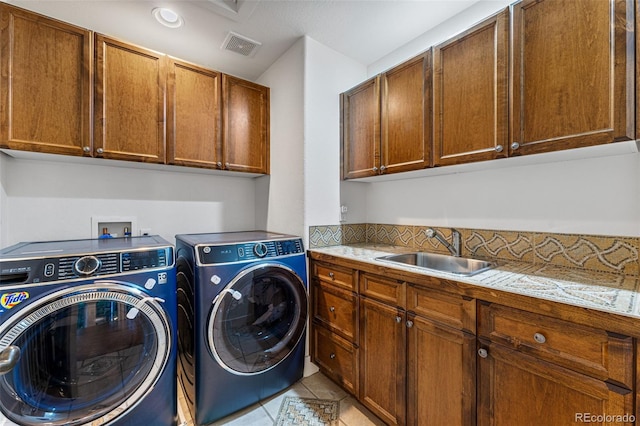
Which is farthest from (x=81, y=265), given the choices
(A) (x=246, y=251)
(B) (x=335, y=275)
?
(B) (x=335, y=275)

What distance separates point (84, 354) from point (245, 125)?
1836 mm

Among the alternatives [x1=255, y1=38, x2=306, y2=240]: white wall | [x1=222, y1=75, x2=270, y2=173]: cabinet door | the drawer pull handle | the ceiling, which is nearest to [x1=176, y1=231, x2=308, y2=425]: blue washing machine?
[x1=255, y1=38, x2=306, y2=240]: white wall

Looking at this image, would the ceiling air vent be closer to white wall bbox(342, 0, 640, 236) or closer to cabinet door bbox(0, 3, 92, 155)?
cabinet door bbox(0, 3, 92, 155)

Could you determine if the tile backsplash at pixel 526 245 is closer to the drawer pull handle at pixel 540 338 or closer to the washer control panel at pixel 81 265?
the drawer pull handle at pixel 540 338

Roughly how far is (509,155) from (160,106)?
7.32 ft

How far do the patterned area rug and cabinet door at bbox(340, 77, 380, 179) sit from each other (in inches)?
64.0

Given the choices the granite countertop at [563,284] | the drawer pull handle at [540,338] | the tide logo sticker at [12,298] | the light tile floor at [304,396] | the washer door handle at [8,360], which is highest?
the granite countertop at [563,284]

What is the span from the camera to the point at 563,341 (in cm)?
92

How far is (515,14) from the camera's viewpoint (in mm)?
1298

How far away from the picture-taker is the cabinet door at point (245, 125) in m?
2.18

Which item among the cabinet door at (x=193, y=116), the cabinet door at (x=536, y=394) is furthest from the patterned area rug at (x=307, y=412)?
the cabinet door at (x=193, y=116)

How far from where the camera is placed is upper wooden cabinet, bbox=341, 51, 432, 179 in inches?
67.1

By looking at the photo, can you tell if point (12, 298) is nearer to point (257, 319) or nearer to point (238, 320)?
point (238, 320)

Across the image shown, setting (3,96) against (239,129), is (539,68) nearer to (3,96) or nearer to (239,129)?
(239,129)
